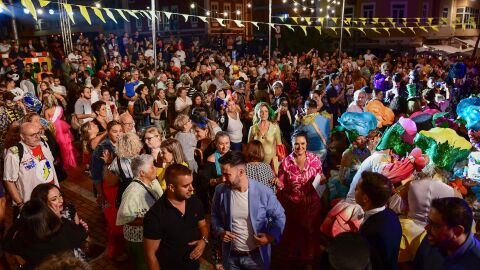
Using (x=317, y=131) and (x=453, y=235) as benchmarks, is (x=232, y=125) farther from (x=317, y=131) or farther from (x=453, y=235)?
(x=453, y=235)

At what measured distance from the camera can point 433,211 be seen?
2.39 metres

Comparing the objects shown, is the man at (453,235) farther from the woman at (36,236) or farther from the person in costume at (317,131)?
the person in costume at (317,131)

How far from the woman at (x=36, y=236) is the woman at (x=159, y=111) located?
16.5 feet

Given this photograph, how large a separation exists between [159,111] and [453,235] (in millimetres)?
6509

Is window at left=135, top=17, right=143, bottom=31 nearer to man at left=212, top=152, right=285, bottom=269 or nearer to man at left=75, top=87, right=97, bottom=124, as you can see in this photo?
man at left=75, top=87, right=97, bottom=124

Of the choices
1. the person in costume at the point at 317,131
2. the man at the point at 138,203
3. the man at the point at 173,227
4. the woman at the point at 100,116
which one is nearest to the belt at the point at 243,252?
the man at the point at 173,227

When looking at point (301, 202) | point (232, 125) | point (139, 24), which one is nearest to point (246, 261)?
point (301, 202)

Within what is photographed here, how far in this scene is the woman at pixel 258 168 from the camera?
13.5ft

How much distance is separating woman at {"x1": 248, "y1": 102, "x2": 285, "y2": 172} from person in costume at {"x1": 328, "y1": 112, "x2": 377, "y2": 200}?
983mm

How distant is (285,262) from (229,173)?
2086 millimetres

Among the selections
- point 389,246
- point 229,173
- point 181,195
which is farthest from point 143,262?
point 389,246

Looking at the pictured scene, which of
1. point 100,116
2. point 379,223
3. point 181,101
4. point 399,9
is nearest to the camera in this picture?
point 379,223

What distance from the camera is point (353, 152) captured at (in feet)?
15.2

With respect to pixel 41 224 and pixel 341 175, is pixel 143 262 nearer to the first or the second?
pixel 41 224
